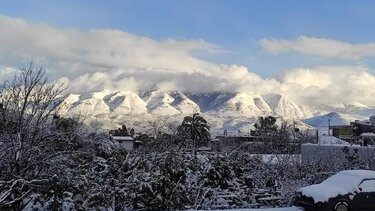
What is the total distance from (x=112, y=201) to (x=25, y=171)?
358 centimetres

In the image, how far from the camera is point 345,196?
61.2ft

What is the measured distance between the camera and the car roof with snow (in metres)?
18.7

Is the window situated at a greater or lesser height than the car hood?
greater

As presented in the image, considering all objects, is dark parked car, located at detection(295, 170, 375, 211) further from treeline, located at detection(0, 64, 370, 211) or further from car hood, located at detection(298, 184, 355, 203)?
treeline, located at detection(0, 64, 370, 211)

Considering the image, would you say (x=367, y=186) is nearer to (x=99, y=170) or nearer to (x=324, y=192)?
(x=324, y=192)

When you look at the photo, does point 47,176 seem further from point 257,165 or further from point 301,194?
point 257,165

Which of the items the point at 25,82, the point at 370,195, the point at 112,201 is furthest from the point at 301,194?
the point at 25,82

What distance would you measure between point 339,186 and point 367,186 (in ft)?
3.15

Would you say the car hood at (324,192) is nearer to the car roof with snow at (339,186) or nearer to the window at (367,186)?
the car roof with snow at (339,186)

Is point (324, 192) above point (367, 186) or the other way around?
the other way around

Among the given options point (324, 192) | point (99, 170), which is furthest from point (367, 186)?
point (99, 170)

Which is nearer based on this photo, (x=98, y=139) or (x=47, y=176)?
(x=47, y=176)

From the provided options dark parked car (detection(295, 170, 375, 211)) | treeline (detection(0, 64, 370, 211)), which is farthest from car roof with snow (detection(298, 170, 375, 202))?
treeline (detection(0, 64, 370, 211))

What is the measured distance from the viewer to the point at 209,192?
23859 mm
